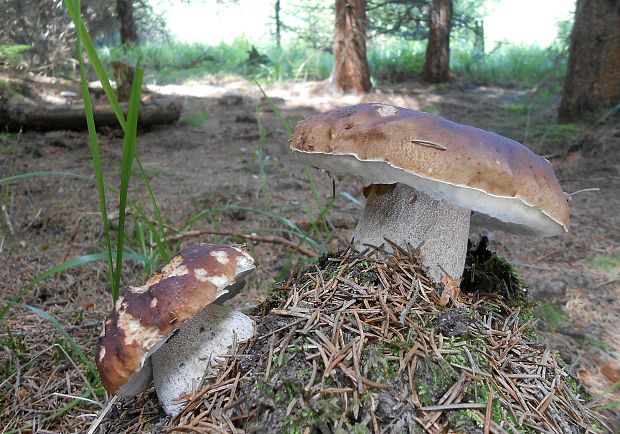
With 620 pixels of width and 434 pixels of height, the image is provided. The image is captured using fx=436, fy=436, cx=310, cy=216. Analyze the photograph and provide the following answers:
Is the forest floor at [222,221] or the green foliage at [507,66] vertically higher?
the green foliage at [507,66]

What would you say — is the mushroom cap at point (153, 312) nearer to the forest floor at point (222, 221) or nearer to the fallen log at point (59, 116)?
the forest floor at point (222, 221)

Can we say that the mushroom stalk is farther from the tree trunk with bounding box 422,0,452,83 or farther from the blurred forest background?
the tree trunk with bounding box 422,0,452,83

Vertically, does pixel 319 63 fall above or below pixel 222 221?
above

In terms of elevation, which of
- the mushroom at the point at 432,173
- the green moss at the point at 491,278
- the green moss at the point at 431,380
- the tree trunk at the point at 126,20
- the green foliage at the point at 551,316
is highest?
the tree trunk at the point at 126,20

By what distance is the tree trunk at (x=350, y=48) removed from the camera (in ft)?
24.4

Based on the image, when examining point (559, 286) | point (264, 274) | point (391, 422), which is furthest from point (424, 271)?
point (264, 274)

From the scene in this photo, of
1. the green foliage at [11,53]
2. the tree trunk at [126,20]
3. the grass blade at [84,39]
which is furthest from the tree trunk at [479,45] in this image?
the grass blade at [84,39]

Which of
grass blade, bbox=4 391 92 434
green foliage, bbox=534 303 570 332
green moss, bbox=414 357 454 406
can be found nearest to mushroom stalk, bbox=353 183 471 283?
green moss, bbox=414 357 454 406

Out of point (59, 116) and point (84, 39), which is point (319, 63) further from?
point (84, 39)

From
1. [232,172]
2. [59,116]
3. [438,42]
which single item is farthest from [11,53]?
[438,42]

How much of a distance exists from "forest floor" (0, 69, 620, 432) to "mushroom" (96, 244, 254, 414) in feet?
1.37

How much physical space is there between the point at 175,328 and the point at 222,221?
2375 millimetres

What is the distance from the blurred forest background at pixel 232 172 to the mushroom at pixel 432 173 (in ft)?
1.45

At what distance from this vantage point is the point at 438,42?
31.7 ft
